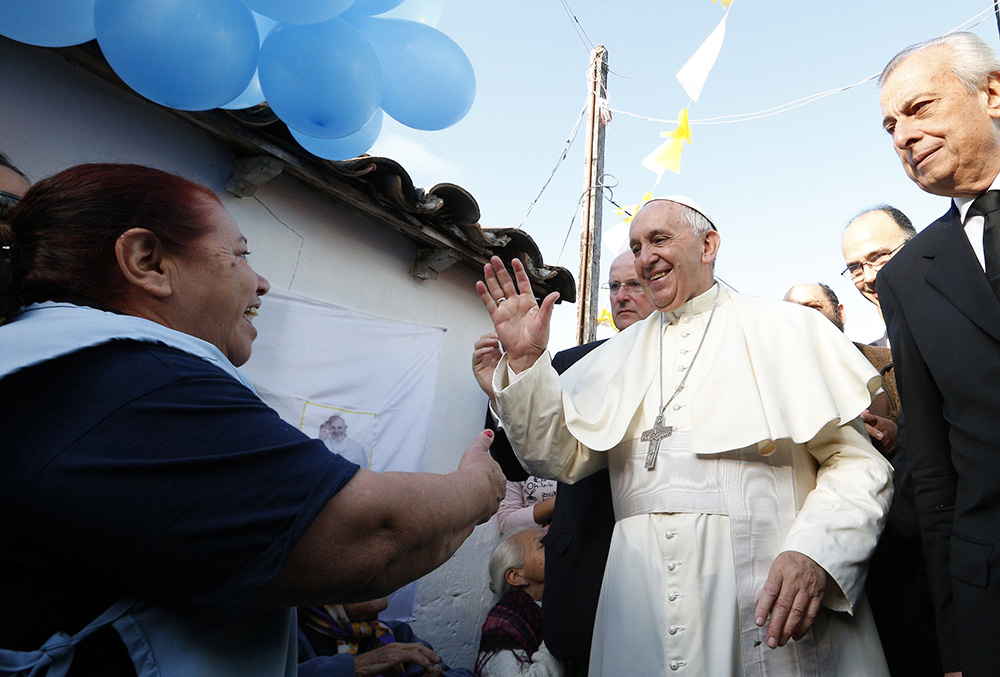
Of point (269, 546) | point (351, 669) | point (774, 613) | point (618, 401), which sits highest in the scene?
point (618, 401)

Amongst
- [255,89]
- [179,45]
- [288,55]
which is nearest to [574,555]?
[288,55]

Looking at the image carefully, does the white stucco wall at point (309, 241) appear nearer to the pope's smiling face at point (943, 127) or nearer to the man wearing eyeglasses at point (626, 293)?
the man wearing eyeglasses at point (626, 293)

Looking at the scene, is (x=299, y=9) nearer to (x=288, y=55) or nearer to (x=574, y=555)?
(x=288, y=55)

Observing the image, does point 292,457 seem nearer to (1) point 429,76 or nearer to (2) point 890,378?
(1) point 429,76

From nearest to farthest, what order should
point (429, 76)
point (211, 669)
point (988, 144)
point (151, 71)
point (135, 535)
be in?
point (135, 535)
point (211, 669)
point (988, 144)
point (151, 71)
point (429, 76)

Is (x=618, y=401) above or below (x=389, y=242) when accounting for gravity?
below

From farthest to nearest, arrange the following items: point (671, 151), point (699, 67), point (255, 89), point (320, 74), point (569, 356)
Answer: point (671, 151)
point (699, 67)
point (569, 356)
point (255, 89)
point (320, 74)

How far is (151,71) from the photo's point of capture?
2393mm

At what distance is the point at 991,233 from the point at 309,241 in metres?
3.72

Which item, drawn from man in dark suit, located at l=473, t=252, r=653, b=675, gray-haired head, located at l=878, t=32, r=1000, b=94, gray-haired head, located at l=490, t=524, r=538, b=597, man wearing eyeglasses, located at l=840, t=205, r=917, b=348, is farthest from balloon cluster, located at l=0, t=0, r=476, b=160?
gray-haired head, located at l=490, t=524, r=538, b=597

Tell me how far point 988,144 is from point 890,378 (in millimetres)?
1586

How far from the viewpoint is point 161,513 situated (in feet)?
3.03

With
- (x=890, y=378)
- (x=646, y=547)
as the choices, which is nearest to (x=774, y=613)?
(x=646, y=547)

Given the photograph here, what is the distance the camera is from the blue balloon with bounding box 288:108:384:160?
327 centimetres
